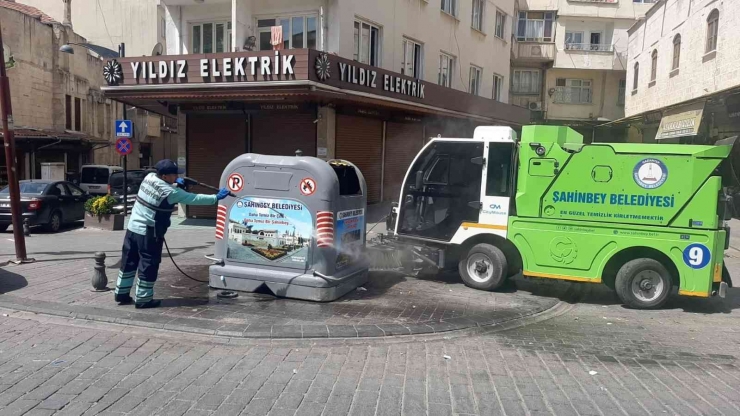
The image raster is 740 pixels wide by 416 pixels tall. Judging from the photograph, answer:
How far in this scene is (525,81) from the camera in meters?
33.6

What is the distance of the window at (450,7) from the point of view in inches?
854

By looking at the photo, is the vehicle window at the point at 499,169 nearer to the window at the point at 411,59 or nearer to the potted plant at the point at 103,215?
the potted plant at the point at 103,215

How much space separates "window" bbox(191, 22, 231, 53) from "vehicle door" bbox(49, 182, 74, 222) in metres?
5.68

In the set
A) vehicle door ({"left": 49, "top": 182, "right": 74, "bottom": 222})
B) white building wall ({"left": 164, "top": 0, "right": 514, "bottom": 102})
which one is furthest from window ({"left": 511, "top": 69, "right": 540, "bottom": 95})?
vehicle door ({"left": 49, "top": 182, "right": 74, "bottom": 222})

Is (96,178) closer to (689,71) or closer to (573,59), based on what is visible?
(689,71)

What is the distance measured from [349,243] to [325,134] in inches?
324

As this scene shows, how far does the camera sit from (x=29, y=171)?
26.0 meters

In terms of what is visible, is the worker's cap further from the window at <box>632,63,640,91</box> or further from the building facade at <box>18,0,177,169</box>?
the building facade at <box>18,0,177,169</box>

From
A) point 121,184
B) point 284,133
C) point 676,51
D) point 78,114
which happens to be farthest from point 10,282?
point 78,114

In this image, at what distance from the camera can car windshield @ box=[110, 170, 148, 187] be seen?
22.9m

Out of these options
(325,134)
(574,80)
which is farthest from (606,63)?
(325,134)

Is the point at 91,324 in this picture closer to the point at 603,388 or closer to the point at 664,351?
the point at 603,388

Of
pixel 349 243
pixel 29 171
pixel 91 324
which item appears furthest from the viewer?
pixel 29 171

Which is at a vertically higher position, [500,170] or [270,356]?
[500,170]
